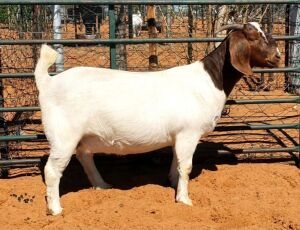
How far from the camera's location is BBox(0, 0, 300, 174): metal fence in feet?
17.7

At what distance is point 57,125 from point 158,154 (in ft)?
5.55

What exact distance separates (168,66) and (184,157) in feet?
11.3

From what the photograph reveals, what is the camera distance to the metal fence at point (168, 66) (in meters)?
5.38

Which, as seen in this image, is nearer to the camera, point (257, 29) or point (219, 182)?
point (257, 29)

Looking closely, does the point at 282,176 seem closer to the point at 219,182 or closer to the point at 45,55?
the point at 219,182


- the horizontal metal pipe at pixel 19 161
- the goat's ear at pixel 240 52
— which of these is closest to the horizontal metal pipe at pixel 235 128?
the horizontal metal pipe at pixel 19 161

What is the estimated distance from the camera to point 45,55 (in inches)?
185

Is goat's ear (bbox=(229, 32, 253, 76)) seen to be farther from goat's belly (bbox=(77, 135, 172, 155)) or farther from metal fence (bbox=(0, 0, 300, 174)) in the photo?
goat's belly (bbox=(77, 135, 172, 155))

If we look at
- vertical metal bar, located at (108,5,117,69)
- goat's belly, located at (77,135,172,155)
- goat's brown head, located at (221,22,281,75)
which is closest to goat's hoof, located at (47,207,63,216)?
goat's belly, located at (77,135,172,155)

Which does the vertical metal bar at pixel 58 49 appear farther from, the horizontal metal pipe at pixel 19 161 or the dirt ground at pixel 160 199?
the dirt ground at pixel 160 199

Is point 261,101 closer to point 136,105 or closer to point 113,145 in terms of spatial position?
point 136,105

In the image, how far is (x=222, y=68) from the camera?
4977 millimetres

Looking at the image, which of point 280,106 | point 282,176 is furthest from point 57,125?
point 280,106

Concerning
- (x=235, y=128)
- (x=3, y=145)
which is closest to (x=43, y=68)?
(x=3, y=145)
